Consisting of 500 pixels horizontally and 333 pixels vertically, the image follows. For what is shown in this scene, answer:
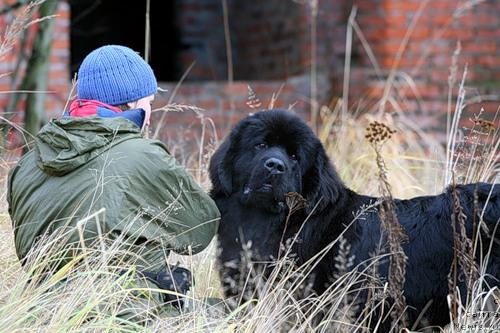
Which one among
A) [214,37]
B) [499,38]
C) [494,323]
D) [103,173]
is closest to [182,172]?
[103,173]

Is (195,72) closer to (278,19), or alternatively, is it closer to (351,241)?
(278,19)

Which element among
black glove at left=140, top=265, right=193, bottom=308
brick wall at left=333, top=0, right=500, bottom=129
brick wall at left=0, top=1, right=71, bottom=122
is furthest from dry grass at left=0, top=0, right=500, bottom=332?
brick wall at left=333, top=0, right=500, bottom=129

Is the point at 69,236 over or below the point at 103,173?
below

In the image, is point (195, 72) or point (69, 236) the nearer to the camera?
point (69, 236)

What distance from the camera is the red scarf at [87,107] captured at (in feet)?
13.3

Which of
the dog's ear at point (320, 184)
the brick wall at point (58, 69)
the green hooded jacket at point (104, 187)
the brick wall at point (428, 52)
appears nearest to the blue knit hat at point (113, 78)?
the green hooded jacket at point (104, 187)

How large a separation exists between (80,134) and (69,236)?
1.29ft

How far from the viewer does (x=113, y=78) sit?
4090mm

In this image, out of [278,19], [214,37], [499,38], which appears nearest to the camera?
[499,38]

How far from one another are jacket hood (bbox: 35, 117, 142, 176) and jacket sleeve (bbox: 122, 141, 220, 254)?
0.15 meters

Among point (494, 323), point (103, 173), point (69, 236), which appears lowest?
point (494, 323)

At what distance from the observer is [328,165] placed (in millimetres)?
4543

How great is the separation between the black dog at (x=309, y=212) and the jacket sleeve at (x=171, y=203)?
295 mm

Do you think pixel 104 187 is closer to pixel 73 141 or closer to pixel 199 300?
pixel 73 141
